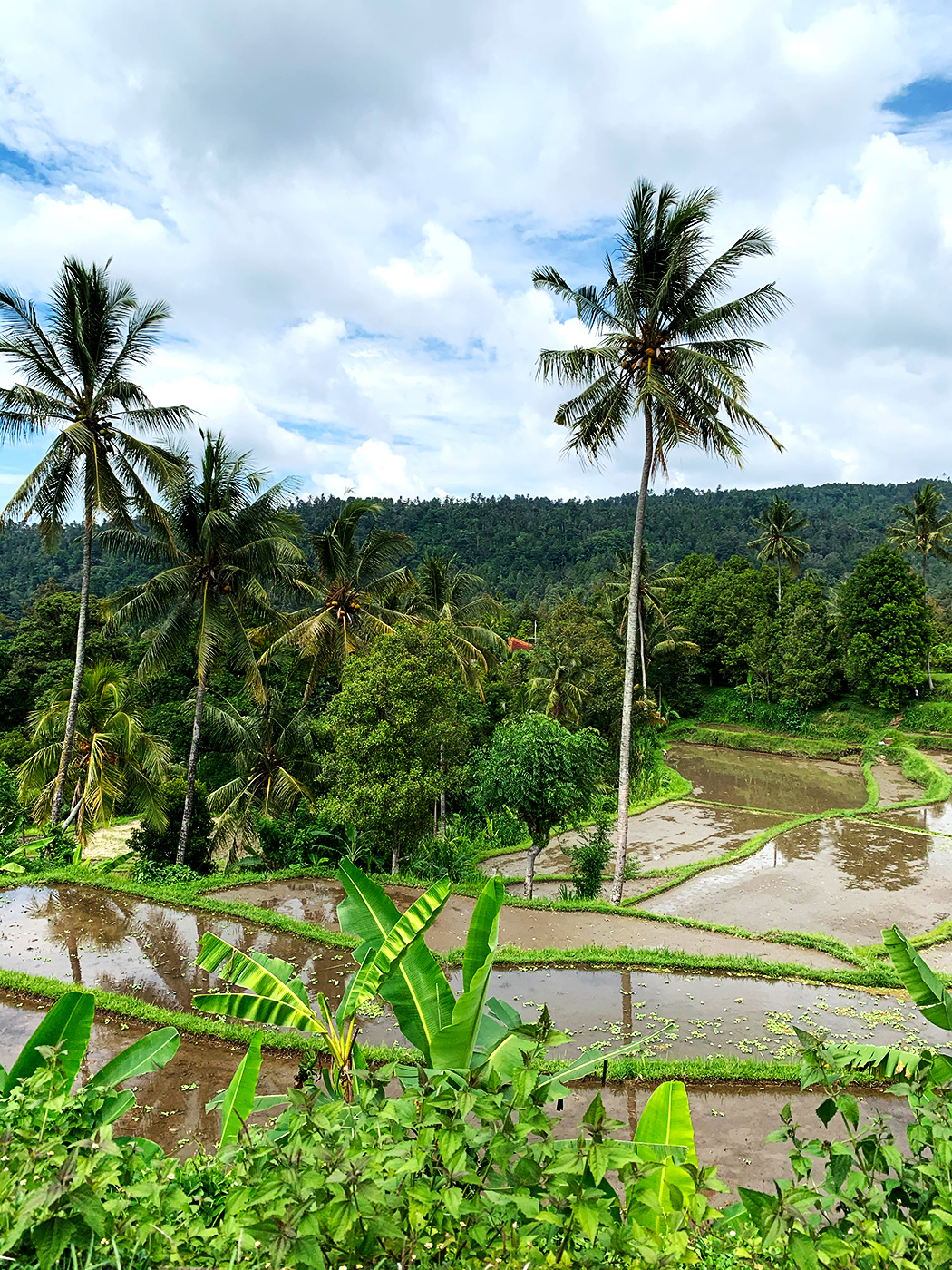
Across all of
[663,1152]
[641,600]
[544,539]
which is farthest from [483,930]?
[544,539]

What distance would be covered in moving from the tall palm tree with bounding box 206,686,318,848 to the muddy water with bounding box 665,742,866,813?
47.4 feet

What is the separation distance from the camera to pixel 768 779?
29.3 metres

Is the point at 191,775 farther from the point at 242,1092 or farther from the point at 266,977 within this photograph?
the point at 242,1092

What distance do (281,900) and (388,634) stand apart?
5422mm

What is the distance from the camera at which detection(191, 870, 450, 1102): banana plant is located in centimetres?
345

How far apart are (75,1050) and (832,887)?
633 inches

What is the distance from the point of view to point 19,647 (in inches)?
1158

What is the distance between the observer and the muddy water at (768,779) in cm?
2549

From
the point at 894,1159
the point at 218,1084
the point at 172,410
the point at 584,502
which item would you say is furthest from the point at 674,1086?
the point at 584,502

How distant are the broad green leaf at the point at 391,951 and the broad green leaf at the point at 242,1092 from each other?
1.36ft

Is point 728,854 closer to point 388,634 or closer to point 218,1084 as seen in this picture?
point 388,634

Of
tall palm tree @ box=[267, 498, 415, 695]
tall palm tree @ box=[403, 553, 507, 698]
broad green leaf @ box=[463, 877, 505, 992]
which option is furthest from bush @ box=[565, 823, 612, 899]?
broad green leaf @ box=[463, 877, 505, 992]

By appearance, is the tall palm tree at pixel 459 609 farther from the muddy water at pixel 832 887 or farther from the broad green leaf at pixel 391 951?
the broad green leaf at pixel 391 951

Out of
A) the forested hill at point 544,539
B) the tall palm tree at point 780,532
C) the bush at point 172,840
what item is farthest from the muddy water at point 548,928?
the forested hill at point 544,539
